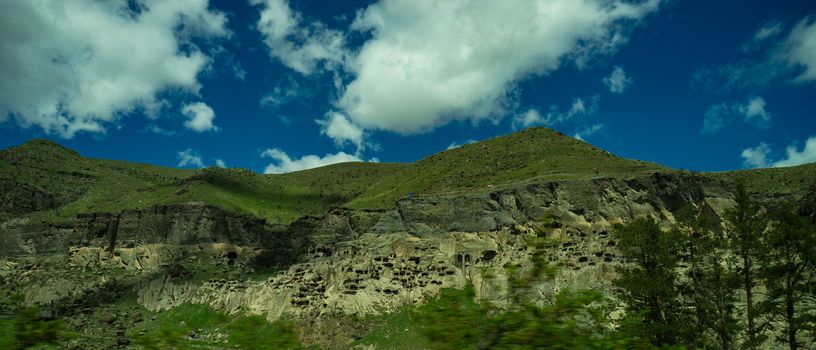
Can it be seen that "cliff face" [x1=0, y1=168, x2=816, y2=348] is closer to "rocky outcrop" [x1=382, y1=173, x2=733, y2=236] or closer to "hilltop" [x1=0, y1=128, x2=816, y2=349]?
"rocky outcrop" [x1=382, y1=173, x2=733, y2=236]

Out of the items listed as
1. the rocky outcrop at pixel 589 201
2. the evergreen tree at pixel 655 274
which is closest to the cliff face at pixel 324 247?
the rocky outcrop at pixel 589 201

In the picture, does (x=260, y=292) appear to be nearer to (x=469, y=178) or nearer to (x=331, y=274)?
(x=331, y=274)

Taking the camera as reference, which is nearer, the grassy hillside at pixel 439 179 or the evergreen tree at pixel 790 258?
the evergreen tree at pixel 790 258

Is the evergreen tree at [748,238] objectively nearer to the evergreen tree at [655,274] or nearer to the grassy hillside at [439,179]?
the evergreen tree at [655,274]

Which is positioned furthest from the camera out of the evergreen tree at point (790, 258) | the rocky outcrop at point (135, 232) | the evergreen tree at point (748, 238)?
the rocky outcrop at point (135, 232)

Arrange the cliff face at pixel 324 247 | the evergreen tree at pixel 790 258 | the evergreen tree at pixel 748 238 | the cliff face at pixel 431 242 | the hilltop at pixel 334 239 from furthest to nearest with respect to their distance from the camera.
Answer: the cliff face at pixel 431 242 → the cliff face at pixel 324 247 → the hilltop at pixel 334 239 → the evergreen tree at pixel 748 238 → the evergreen tree at pixel 790 258

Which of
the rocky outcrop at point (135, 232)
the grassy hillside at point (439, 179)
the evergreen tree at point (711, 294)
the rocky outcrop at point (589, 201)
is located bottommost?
the evergreen tree at point (711, 294)

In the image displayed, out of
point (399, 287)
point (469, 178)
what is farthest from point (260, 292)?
point (469, 178)

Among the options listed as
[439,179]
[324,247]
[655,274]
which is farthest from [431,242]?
[655,274]

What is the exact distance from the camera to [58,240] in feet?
485

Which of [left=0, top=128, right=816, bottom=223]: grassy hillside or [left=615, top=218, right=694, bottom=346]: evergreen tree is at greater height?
[left=0, top=128, right=816, bottom=223]: grassy hillside

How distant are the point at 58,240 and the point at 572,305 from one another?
171 meters

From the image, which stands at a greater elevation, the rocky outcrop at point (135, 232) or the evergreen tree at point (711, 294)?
the rocky outcrop at point (135, 232)

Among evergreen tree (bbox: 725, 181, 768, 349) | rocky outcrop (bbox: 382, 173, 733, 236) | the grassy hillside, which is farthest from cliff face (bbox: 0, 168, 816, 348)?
evergreen tree (bbox: 725, 181, 768, 349)
